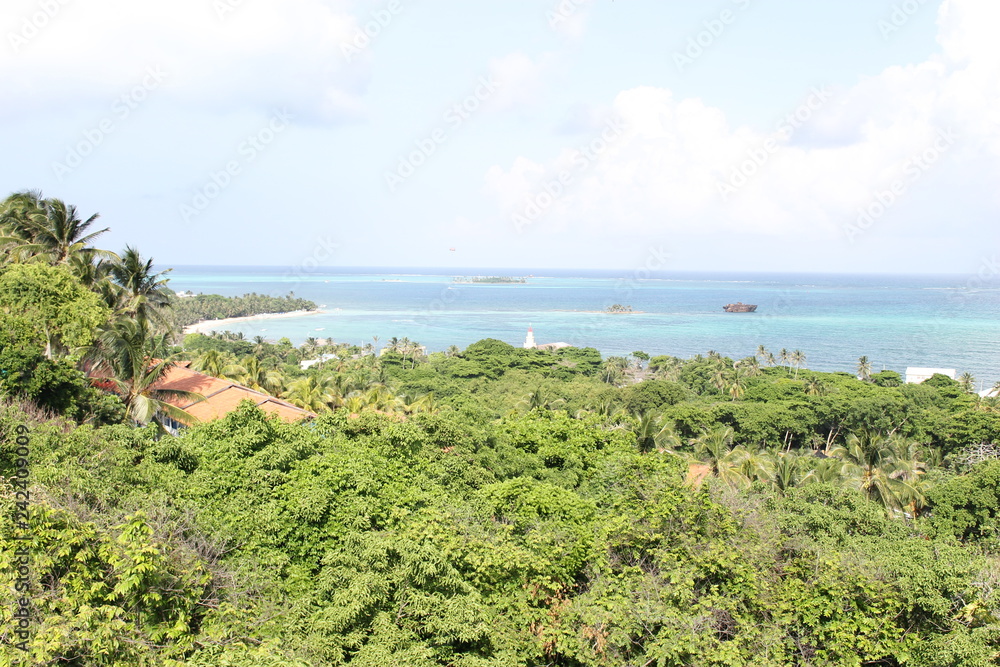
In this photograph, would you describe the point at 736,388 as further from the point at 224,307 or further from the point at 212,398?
the point at 224,307

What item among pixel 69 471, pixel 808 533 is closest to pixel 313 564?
pixel 69 471

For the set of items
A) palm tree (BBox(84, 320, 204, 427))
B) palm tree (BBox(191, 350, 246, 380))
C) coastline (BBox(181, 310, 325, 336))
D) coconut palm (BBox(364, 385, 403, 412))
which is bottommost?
coastline (BBox(181, 310, 325, 336))

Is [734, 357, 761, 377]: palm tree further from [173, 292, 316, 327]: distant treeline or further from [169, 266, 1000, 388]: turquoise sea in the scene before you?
[173, 292, 316, 327]: distant treeline

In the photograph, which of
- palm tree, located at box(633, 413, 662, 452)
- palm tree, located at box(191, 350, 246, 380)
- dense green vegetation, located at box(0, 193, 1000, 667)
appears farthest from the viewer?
palm tree, located at box(191, 350, 246, 380)

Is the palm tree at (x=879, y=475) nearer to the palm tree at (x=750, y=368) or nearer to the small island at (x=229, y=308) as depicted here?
the palm tree at (x=750, y=368)

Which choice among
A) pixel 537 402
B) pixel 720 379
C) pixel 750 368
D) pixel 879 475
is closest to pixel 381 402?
pixel 537 402

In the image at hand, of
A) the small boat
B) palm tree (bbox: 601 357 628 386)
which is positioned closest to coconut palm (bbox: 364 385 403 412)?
palm tree (bbox: 601 357 628 386)

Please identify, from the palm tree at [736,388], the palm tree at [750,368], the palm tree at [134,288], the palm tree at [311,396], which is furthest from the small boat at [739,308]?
the palm tree at [134,288]
